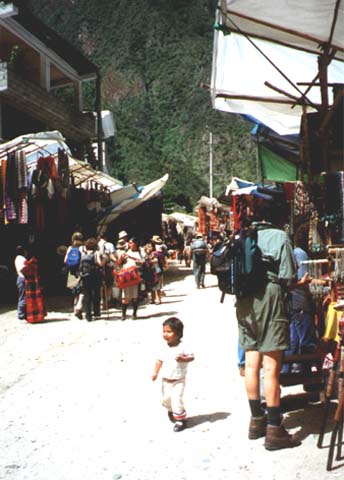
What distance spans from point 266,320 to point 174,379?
3.52 ft

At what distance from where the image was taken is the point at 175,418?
16.4 feet

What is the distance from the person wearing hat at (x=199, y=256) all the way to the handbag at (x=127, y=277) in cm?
616

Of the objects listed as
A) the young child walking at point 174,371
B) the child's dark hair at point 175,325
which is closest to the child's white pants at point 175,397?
the young child walking at point 174,371

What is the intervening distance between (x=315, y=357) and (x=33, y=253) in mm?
12420

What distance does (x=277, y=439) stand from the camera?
14.3 ft

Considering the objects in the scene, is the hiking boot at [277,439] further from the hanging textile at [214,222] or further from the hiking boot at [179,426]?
the hanging textile at [214,222]

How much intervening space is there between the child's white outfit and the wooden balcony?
15986 millimetres

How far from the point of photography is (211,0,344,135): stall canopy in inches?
220

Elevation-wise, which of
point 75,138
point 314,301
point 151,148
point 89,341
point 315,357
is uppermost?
point 151,148

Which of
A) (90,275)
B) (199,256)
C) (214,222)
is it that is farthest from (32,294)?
(214,222)

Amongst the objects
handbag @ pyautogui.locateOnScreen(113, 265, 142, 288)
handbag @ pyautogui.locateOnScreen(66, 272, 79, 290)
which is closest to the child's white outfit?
handbag @ pyautogui.locateOnScreen(113, 265, 142, 288)

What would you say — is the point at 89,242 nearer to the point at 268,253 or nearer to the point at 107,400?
the point at 107,400

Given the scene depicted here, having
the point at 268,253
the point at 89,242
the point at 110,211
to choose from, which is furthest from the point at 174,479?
the point at 110,211

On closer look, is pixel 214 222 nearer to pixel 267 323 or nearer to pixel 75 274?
pixel 75 274
